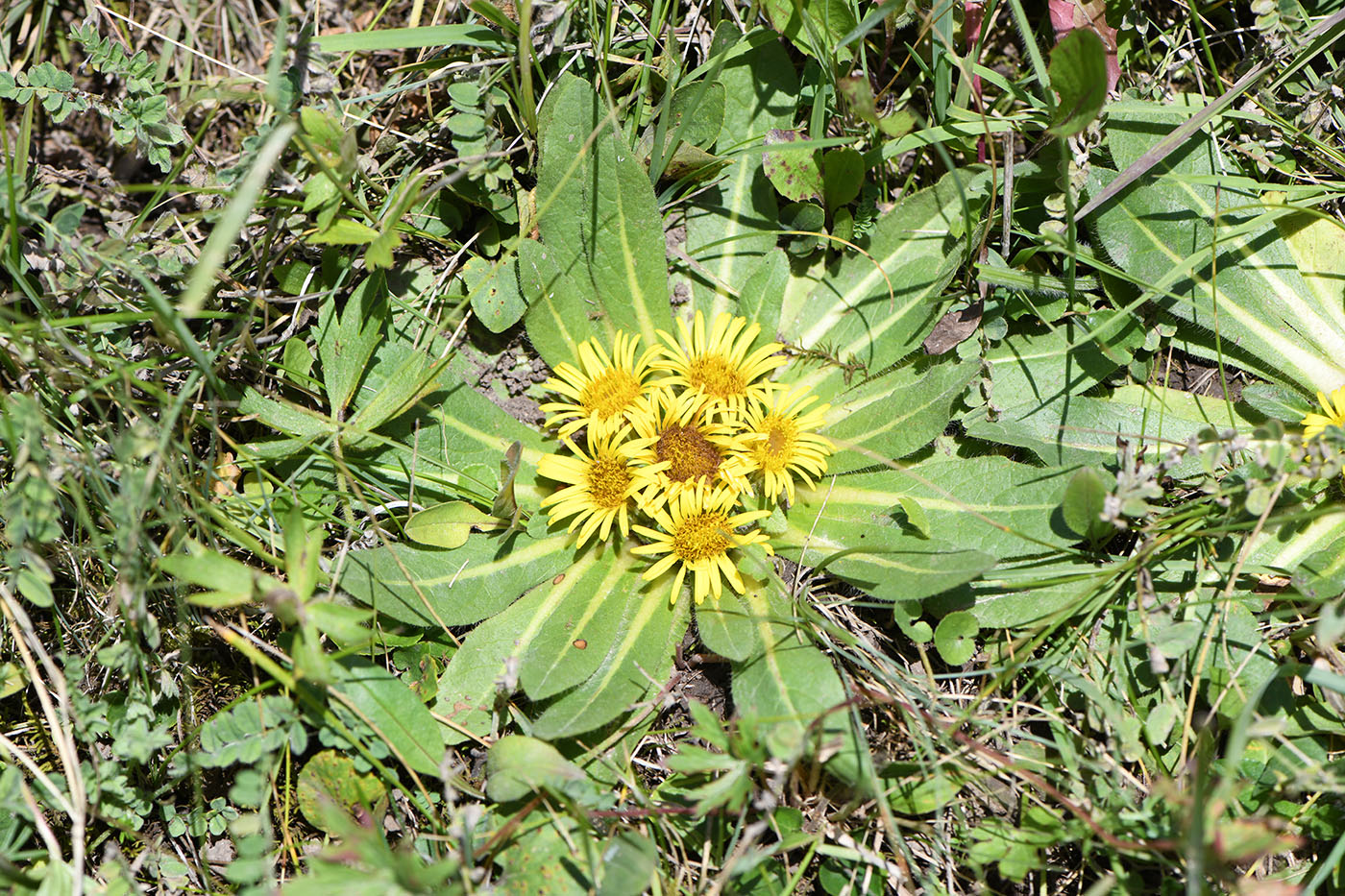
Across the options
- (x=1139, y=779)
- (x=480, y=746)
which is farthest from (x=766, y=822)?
(x=1139, y=779)

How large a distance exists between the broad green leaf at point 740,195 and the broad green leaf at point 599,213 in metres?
Result: 0.22

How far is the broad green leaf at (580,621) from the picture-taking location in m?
2.98

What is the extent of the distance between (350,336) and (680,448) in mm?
1295

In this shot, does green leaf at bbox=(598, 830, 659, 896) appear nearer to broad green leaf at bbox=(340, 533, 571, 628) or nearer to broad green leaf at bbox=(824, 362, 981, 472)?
broad green leaf at bbox=(340, 533, 571, 628)

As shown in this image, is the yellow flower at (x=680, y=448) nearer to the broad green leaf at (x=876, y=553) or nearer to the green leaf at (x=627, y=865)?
the broad green leaf at (x=876, y=553)

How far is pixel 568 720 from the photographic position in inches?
116

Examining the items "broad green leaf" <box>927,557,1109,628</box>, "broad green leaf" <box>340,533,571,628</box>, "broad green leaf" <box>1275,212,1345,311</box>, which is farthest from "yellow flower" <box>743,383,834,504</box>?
"broad green leaf" <box>1275,212,1345,311</box>

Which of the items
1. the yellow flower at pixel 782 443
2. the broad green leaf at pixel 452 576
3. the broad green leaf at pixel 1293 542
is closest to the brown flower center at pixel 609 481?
the broad green leaf at pixel 452 576

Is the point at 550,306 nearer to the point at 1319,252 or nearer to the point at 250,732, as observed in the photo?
the point at 250,732

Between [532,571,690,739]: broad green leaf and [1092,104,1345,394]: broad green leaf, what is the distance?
84.8 inches

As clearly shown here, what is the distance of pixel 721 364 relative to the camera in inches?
130

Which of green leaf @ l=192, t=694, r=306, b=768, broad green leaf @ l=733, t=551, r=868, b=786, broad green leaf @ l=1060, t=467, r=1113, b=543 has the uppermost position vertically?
broad green leaf @ l=1060, t=467, r=1113, b=543

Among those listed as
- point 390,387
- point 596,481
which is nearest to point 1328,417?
point 596,481

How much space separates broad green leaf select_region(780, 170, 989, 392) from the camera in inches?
134
